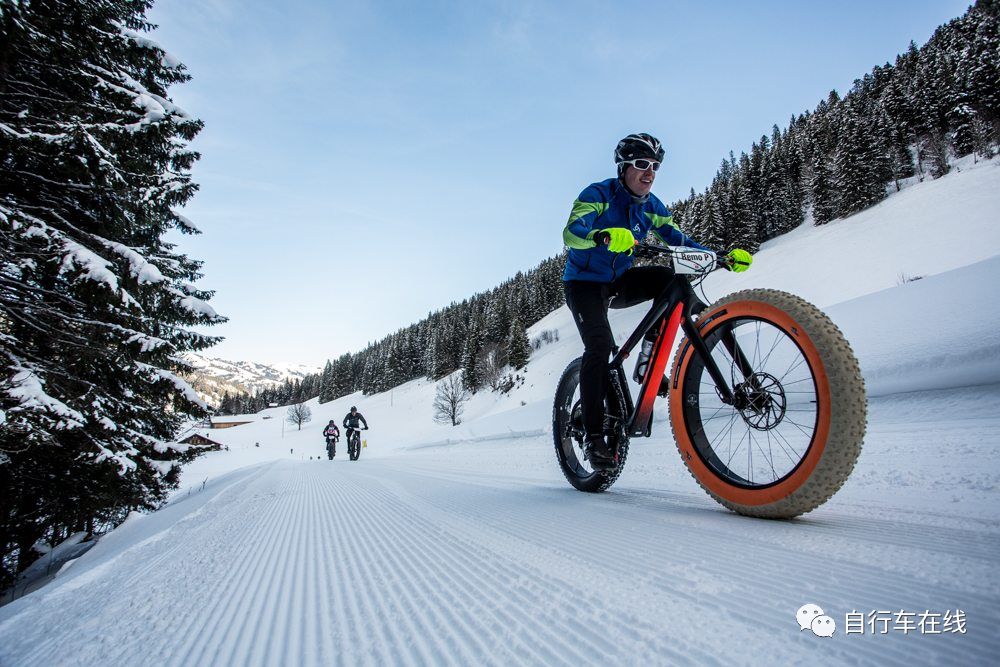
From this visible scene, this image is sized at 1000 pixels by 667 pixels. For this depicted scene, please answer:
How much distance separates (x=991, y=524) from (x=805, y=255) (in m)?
45.3

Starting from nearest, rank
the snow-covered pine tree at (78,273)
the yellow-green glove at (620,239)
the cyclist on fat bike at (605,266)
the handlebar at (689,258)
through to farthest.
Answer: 1. the yellow-green glove at (620,239)
2. the handlebar at (689,258)
3. the cyclist on fat bike at (605,266)
4. the snow-covered pine tree at (78,273)

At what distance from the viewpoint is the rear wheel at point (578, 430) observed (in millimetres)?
2656

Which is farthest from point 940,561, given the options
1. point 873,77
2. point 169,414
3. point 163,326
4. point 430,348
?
point 873,77

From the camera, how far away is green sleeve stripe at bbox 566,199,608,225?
2.68m

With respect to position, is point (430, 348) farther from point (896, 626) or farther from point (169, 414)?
point (896, 626)

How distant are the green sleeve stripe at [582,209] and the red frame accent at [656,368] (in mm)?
847

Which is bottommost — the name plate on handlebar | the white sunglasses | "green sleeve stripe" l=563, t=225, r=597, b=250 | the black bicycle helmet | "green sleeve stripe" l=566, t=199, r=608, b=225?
the name plate on handlebar

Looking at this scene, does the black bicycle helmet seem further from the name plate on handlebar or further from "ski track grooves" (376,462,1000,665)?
"ski track grooves" (376,462,1000,665)

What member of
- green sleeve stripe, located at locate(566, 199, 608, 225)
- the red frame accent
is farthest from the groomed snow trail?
green sleeve stripe, located at locate(566, 199, 608, 225)

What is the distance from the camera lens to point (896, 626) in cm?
75

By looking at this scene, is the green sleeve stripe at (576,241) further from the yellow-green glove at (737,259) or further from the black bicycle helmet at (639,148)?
the yellow-green glove at (737,259)
